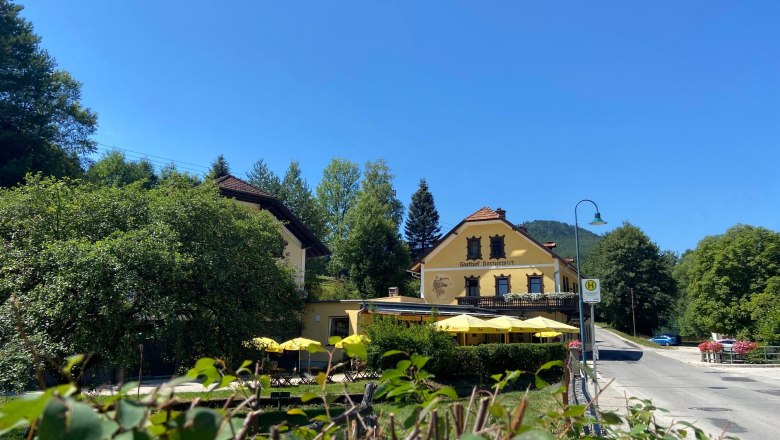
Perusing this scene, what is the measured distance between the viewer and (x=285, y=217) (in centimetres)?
3106

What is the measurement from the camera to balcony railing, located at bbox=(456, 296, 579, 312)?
35.3 metres

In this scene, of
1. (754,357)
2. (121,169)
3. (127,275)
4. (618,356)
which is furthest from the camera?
(121,169)

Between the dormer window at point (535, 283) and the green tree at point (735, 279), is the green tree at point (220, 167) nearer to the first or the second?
the dormer window at point (535, 283)

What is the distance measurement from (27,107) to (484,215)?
3044cm

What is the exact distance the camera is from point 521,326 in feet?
79.4

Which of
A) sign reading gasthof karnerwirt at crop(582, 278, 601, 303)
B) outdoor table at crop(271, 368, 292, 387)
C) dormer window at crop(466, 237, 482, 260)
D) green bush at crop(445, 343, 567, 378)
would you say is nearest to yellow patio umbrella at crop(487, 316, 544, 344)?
green bush at crop(445, 343, 567, 378)

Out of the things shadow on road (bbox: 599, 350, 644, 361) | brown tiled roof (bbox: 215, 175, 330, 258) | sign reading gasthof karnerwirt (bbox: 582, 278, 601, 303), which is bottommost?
shadow on road (bbox: 599, 350, 644, 361)

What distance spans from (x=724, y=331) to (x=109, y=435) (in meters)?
57.3

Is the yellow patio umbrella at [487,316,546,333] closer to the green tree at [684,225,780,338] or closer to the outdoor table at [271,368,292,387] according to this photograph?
the outdoor table at [271,368,292,387]

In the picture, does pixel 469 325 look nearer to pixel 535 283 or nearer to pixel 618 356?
pixel 535 283

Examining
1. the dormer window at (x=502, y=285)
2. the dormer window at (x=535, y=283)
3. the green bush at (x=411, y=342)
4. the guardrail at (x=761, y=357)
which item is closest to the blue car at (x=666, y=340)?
the dormer window at (x=535, y=283)

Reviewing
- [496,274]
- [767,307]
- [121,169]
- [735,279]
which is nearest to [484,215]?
[496,274]

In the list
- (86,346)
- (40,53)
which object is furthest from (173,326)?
(40,53)

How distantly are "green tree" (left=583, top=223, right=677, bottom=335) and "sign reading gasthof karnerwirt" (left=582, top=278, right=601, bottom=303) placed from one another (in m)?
48.6
